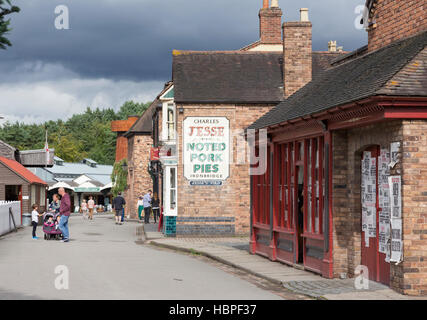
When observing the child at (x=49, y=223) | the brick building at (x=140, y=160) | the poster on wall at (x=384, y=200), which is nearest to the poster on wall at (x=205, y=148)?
the child at (x=49, y=223)

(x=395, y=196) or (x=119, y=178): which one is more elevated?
(x=119, y=178)

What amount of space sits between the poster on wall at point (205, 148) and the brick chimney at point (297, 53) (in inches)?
127

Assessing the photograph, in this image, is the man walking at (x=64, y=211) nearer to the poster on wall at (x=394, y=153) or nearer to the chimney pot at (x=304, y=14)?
the chimney pot at (x=304, y=14)

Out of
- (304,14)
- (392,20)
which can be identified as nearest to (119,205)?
(304,14)

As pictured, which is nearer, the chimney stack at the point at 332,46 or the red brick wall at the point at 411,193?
the red brick wall at the point at 411,193

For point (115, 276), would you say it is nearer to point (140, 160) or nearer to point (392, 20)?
point (392, 20)

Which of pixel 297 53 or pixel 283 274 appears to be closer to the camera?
pixel 283 274

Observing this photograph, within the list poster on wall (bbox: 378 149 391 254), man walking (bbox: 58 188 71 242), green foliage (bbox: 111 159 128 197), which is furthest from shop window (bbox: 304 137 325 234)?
green foliage (bbox: 111 159 128 197)

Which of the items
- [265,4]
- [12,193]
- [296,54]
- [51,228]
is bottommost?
[51,228]

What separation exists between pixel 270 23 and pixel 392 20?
20.0 meters

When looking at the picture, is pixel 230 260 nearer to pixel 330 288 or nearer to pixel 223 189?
pixel 330 288

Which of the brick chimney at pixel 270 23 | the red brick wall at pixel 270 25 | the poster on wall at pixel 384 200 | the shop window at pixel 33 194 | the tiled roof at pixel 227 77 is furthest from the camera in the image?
the shop window at pixel 33 194

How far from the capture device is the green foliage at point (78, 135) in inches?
4117

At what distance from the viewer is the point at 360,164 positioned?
1257cm
